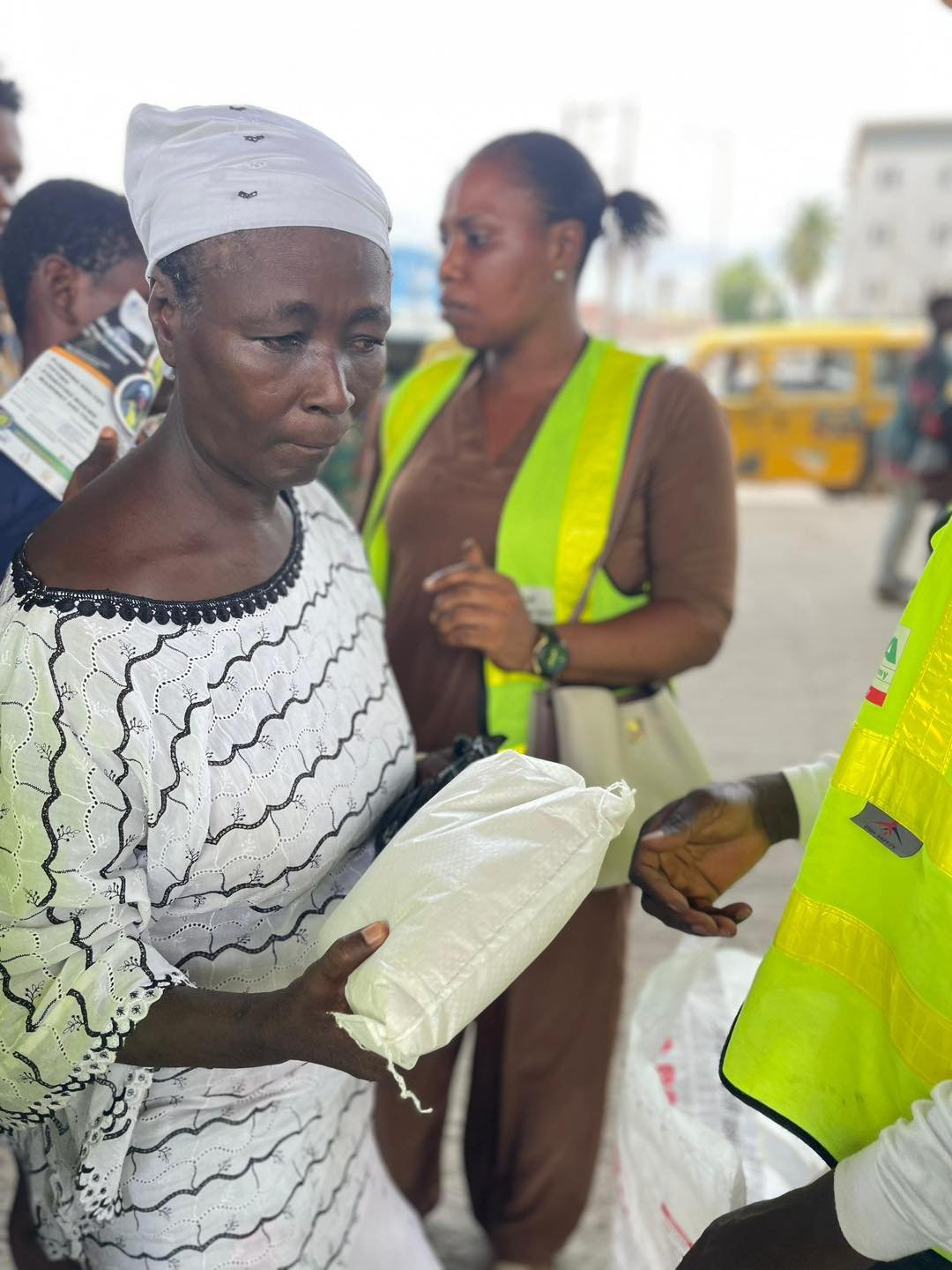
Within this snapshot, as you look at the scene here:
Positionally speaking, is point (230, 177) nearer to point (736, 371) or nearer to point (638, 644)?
point (638, 644)

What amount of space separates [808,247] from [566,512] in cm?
5248

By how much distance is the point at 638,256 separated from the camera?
7.67 ft

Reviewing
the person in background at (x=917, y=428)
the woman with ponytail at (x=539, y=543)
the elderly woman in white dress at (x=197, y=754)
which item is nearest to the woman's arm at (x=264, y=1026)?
the elderly woman in white dress at (x=197, y=754)

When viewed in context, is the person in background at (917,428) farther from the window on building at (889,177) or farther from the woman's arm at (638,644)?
the window on building at (889,177)

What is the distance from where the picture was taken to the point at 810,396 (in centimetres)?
1292

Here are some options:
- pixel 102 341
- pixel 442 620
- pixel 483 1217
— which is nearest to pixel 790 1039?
pixel 442 620

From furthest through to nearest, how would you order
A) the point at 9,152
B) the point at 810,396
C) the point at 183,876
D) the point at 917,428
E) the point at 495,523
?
1. the point at 810,396
2. the point at 917,428
3. the point at 9,152
4. the point at 495,523
5. the point at 183,876

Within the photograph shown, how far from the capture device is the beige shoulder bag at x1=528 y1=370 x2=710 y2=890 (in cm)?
190

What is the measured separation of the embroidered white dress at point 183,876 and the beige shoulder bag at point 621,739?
1.49ft

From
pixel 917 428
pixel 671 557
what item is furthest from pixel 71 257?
pixel 917 428

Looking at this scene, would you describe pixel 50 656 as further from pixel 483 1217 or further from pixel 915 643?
pixel 483 1217

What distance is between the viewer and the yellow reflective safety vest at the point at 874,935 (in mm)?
1044

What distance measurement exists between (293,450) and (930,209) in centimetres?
5143

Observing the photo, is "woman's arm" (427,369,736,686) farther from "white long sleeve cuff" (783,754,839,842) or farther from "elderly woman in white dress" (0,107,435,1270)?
"elderly woman in white dress" (0,107,435,1270)
